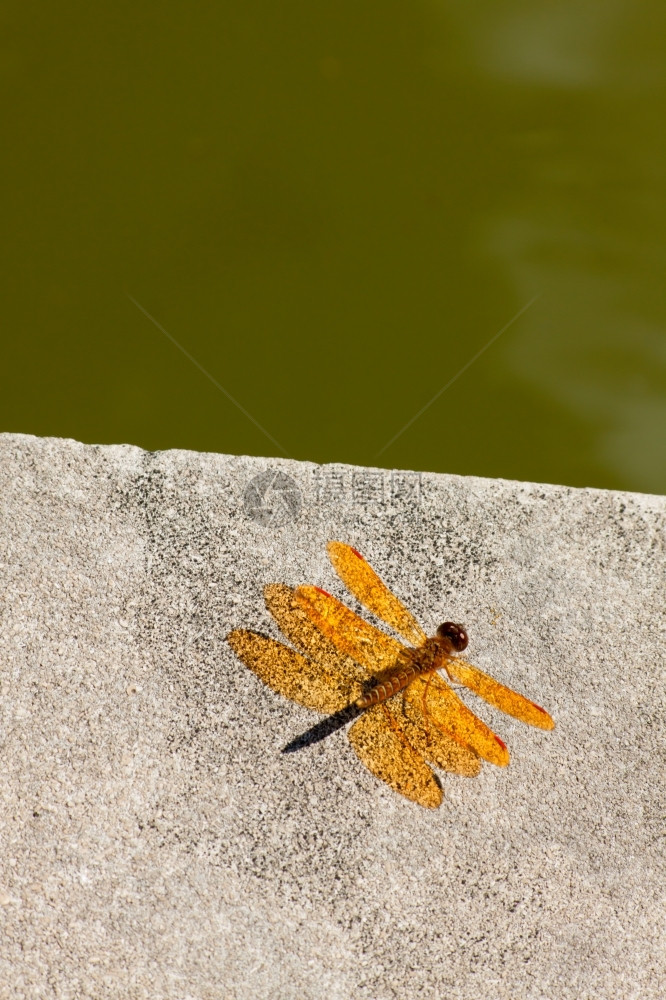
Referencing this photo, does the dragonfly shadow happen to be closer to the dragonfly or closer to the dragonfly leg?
the dragonfly

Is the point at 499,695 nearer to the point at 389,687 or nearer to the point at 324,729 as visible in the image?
the point at 389,687

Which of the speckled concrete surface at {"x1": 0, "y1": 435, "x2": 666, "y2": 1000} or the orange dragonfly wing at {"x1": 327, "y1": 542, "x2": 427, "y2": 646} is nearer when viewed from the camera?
the speckled concrete surface at {"x1": 0, "y1": 435, "x2": 666, "y2": 1000}

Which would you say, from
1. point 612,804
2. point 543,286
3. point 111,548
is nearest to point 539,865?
point 612,804

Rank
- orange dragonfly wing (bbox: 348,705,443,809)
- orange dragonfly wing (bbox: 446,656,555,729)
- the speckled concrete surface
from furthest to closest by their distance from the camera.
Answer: orange dragonfly wing (bbox: 446,656,555,729), orange dragonfly wing (bbox: 348,705,443,809), the speckled concrete surface

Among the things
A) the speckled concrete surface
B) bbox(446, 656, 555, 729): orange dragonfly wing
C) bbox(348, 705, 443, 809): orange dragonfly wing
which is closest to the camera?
the speckled concrete surface

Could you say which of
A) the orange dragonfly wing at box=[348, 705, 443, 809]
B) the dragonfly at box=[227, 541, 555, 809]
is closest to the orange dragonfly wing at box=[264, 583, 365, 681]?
the dragonfly at box=[227, 541, 555, 809]
